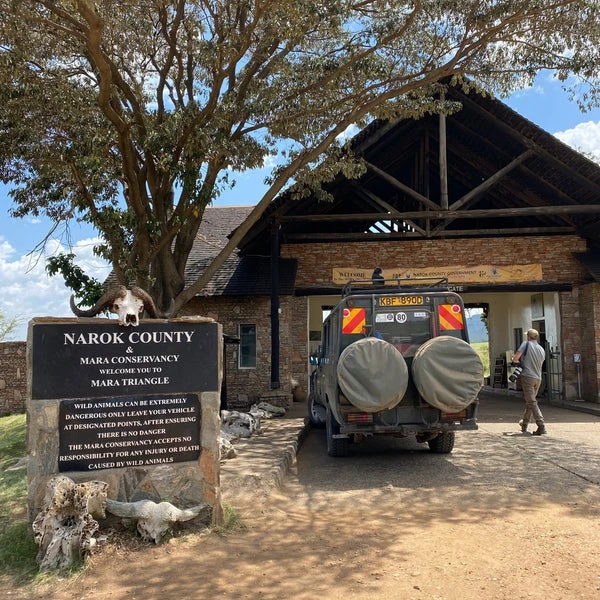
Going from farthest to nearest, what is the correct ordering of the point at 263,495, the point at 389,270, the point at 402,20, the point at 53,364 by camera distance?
the point at 389,270 < the point at 402,20 < the point at 263,495 < the point at 53,364

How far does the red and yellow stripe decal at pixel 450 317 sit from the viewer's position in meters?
7.47

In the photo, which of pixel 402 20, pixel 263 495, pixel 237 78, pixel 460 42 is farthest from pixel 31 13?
pixel 263 495

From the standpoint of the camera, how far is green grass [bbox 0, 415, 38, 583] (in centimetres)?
419

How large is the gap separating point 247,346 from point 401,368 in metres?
9.28

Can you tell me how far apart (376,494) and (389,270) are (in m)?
10.1

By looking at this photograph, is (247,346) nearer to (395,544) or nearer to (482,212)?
(482,212)

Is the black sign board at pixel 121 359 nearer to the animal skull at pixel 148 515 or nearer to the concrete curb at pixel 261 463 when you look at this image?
the animal skull at pixel 148 515

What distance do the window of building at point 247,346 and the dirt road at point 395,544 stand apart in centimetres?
805

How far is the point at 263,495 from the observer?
604cm

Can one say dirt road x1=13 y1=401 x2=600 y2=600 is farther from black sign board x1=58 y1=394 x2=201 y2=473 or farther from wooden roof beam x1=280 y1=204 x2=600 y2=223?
wooden roof beam x1=280 y1=204 x2=600 y2=223

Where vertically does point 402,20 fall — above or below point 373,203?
above

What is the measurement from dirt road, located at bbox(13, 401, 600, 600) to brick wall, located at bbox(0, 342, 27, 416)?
11.9 meters

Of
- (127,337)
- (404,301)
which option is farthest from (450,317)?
(127,337)

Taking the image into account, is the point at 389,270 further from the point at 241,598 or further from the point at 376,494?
the point at 241,598
